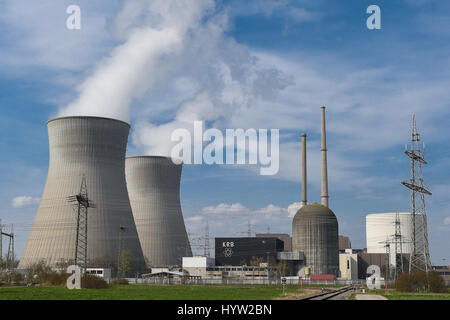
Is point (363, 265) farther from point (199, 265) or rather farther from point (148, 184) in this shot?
point (148, 184)

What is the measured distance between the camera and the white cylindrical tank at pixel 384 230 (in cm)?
10556

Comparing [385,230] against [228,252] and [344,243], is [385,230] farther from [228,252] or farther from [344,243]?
[344,243]

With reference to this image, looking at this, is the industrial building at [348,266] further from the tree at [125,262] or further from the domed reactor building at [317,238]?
the tree at [125,262]

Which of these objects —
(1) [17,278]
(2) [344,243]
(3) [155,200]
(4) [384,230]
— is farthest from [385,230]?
(1) [17,278]

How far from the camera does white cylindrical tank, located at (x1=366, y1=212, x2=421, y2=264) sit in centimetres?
10556

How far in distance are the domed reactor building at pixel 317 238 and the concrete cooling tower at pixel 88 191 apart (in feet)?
125

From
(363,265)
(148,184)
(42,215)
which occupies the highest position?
(148,184)

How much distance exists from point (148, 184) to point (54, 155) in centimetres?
1962

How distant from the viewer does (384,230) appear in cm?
10988

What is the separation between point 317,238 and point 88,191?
153 feet

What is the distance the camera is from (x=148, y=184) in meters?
77.9

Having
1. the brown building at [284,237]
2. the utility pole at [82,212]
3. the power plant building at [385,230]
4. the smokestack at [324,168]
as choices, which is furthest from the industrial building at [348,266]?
the utility pole at [82,212]
